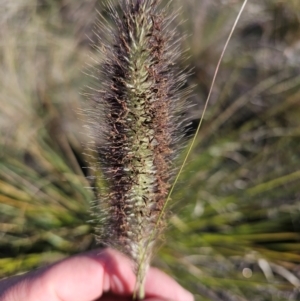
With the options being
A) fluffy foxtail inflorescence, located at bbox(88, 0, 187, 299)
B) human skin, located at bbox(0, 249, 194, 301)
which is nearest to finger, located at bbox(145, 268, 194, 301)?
human skin, located at bbox(0, 249, 194, 301)

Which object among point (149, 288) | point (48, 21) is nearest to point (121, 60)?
point (149, 288)

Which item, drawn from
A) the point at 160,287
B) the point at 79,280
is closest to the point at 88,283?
the point at 79,280

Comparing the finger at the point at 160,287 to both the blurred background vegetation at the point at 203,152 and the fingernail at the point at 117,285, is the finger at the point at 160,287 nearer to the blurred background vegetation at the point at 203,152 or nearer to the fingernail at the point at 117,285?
the fingernail at the point at 117,285

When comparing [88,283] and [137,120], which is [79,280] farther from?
[137,120]

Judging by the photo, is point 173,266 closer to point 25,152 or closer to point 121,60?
point 25,152

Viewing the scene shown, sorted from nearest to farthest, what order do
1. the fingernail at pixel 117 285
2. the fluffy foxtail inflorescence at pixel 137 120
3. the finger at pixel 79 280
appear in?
the fluffy foxtail inflorescence at pixel 137 120 → the finger at pixel 79 280 → the fingernail at pixel 117 285

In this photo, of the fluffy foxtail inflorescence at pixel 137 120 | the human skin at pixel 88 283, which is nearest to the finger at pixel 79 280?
the human skin at pixel 88 283
